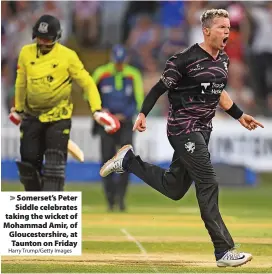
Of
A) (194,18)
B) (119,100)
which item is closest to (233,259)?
(119,100)

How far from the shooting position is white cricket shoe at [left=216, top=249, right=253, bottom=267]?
9414 mm

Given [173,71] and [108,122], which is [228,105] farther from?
[108,122]

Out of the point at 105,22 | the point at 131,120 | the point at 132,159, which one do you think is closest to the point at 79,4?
the point at 105,22

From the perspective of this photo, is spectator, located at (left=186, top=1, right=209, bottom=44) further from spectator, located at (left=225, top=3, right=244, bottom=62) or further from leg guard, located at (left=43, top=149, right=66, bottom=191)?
leg guard, located at (left=43, top=149, right=66, bottom=191)

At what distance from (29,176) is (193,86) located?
342cm

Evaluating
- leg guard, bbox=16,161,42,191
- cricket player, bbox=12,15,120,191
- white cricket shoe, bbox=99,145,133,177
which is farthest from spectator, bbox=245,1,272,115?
white cricket shoe, bbox=99,145,133,177

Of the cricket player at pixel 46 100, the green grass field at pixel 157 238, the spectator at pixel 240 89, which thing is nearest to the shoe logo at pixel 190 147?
the green grass field at pixel 157 238

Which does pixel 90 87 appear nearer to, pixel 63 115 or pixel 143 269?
pixel 63 115

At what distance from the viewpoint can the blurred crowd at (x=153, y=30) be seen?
2608 cm

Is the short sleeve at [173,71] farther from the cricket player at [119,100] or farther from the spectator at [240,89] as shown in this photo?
the spectator at [240,89]

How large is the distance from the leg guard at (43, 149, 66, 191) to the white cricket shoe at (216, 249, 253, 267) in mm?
3142

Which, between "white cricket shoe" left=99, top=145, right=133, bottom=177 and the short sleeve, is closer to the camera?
the short sleeve

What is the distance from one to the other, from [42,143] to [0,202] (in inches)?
114

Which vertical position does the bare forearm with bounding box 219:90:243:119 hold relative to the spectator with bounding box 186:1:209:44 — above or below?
below
